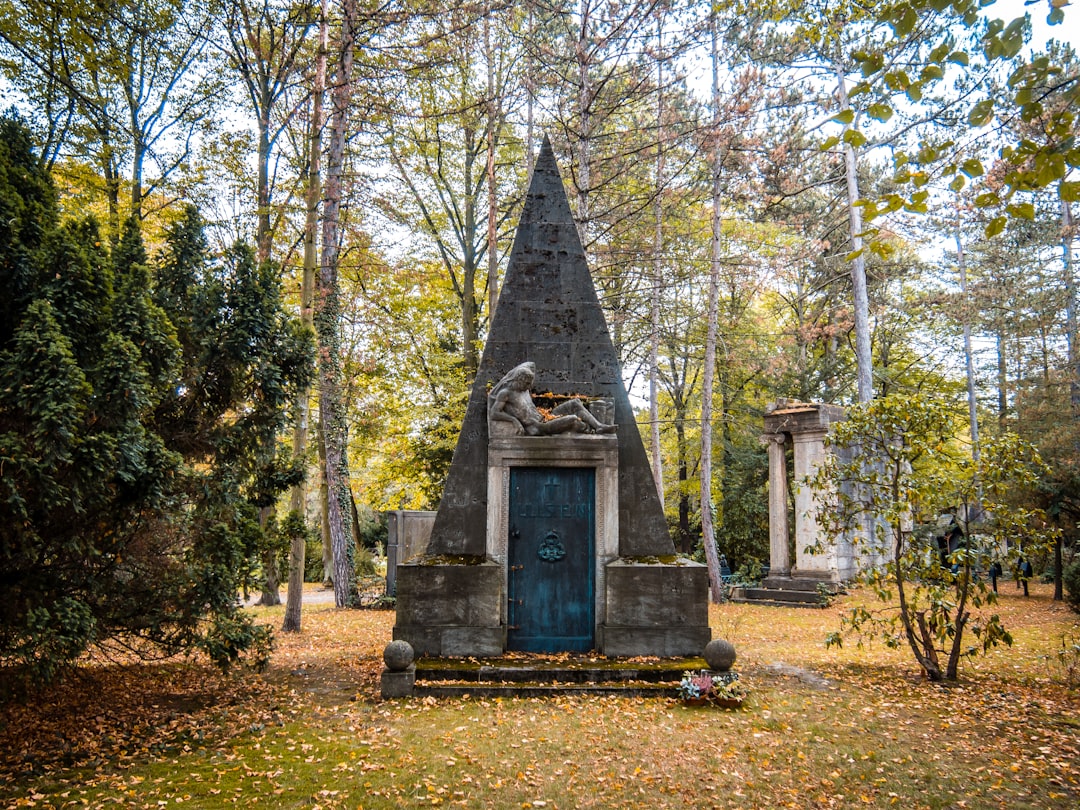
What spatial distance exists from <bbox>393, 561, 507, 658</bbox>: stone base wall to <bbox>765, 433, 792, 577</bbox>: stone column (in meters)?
11.5

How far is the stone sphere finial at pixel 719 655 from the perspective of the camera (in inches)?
276

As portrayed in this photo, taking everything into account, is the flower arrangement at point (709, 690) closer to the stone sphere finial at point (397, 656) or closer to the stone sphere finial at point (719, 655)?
the stone sphere finial at point (719, 655)

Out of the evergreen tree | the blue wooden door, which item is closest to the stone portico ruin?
the blue wooden door

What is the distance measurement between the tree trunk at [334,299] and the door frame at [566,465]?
16.7ft

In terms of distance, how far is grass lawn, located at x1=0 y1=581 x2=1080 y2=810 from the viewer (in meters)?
4.51

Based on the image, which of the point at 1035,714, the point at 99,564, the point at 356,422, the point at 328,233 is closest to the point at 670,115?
the point at 328,233

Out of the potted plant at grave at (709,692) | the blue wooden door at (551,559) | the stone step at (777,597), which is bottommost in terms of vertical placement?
the stone step at (777,597)

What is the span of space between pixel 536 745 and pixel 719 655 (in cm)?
242

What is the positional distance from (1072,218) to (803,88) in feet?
33.6

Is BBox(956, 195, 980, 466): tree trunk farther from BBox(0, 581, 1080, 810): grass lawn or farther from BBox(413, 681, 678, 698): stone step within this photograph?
BBox(413, 681, 678, 698): stone step

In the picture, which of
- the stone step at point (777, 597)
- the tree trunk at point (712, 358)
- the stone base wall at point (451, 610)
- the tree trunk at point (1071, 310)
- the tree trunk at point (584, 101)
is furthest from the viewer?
the tree trunk at point (1071, 310)

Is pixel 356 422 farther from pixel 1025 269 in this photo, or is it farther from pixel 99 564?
pixel 1025 269

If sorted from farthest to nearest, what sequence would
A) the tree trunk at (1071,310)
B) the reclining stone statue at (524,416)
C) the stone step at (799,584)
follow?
1. the tree trunk at (1071,310)
2. the stone step at (799,584)
3. the reclining stone statue at (524,416)

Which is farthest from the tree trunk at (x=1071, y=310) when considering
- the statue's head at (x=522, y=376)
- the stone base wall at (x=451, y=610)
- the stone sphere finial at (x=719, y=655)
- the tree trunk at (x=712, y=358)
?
the stone base wall at (x=451, y=610)
